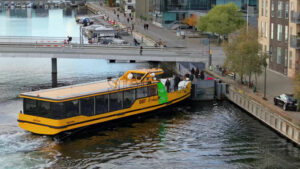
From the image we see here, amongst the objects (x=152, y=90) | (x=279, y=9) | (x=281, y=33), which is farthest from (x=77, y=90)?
(x=279, y=9)

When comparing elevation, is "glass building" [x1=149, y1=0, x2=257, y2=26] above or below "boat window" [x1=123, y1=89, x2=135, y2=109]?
above

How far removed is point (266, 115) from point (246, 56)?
1095 centimetres

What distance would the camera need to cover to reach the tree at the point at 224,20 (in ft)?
322

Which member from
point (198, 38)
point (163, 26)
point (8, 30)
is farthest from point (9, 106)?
point (8, 30)

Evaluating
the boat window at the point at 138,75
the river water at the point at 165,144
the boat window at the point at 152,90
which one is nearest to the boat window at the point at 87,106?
the river water at the point at 165,144

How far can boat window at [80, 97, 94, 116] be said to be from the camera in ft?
167

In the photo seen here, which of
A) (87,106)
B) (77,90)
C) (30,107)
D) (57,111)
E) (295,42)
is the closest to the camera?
(57,111)

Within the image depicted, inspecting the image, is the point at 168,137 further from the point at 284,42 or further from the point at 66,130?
the point at 284,42

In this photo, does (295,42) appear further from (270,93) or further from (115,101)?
(115,101)

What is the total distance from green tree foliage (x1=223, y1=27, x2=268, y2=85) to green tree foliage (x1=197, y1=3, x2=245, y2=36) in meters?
33.3

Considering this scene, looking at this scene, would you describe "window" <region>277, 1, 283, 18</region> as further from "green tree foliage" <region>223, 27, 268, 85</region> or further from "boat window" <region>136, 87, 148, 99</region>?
"boat window" <region>136, 87, 148, 99</region>

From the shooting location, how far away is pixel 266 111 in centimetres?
5300

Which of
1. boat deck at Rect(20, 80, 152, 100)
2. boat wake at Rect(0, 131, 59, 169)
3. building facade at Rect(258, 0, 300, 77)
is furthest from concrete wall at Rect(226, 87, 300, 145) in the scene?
boat wake at Rect(0, 131, 59, 169)

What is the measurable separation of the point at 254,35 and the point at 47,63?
35.5m
